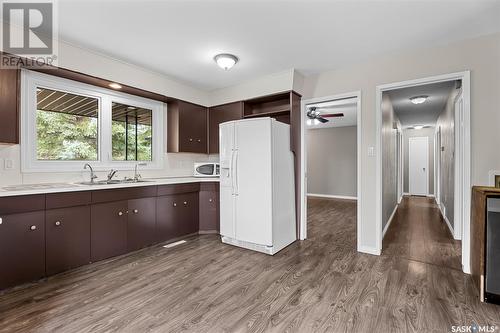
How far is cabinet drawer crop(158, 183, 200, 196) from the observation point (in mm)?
3453

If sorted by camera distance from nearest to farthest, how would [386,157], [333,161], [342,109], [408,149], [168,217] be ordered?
[168,217]
[386,157]
[342,109]
[333,161]
[408,149]

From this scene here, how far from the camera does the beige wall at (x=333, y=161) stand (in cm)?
771

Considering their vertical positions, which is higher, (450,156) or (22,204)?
(450,156)

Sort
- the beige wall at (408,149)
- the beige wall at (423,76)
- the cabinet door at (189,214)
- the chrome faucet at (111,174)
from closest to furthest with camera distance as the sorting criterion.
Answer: the beige wall at (423,76)
the chrome faucet at (111,174)
the cabinet door at (189,214)
the beige wall at (408,149)

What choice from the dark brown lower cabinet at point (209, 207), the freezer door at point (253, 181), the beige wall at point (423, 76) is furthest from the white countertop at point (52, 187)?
the beige wall at point (423, 76)

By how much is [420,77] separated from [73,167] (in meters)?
4.38

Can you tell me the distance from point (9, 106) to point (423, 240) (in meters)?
5.41

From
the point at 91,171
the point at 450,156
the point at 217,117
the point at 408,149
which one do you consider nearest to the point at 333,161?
the point at 408,149

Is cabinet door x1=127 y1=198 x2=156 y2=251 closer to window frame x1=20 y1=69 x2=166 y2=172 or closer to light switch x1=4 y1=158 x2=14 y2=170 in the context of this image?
window frame x1=20 y1=69 x2=166 y2=172

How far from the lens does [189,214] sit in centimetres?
388

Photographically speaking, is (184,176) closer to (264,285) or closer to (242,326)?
(264,285)

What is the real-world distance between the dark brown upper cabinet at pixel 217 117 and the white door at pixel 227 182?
64 cm

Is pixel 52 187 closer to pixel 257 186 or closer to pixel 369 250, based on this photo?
A: pixel 257 186

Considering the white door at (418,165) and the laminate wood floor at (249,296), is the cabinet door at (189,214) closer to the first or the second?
the laminate wood floor at (249,296)
